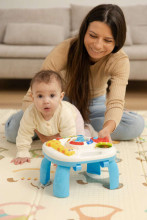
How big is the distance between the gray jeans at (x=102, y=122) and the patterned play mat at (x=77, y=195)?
8.6 inches

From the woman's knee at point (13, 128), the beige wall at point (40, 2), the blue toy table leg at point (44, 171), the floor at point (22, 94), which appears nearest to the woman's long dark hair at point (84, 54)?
the woman's knee at point (13, 128)

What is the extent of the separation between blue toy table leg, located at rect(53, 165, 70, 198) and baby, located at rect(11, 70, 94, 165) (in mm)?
321

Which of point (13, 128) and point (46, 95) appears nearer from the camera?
point (46, 95)

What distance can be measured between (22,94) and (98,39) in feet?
5.67

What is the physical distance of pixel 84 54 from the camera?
1.43 meters

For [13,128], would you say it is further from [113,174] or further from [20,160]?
[113,174]

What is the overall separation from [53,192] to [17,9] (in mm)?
2834

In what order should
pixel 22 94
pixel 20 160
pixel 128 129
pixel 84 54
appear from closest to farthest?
pixel 20 160 → pixel 84 54 → pixel 128 129 → pixel 22 94

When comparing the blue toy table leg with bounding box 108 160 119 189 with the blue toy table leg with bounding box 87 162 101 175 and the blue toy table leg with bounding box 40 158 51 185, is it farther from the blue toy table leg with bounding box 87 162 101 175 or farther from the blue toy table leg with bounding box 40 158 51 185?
the blue toy table leg with bounding box 40 158 51 185

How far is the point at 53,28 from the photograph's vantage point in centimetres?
324

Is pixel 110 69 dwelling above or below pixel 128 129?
above

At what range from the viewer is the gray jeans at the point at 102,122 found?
153 centimetres

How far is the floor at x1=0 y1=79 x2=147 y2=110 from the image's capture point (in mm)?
2477

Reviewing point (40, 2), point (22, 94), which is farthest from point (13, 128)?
point (40, 2)
